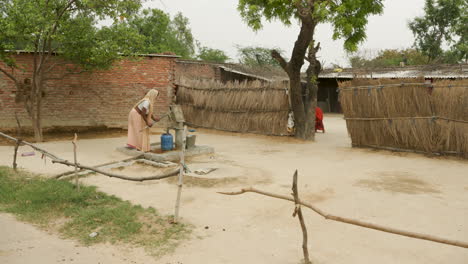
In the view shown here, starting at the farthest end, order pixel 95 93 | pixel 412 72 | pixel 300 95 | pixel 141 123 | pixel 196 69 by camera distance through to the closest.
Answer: pixel 196 69 → pixel 412 72 → pixel 95 93 → pixel 300 95 → pixel 141 123

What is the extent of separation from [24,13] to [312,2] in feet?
22.6

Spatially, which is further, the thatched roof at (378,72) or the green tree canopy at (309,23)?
the thatched roof at (378,72)

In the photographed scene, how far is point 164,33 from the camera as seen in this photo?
31.1m

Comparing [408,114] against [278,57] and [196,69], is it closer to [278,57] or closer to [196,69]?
[278,57]

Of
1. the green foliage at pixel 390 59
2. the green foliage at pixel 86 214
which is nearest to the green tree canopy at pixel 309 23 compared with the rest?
the green foliage at pixel 86 214

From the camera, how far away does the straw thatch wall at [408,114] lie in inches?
319

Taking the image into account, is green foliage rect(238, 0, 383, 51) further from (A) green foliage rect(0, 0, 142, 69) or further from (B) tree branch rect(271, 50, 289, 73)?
(A) green foliage rect(0, 0, 142, 69)

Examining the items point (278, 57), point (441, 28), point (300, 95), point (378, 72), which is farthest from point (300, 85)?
point (441, 28)

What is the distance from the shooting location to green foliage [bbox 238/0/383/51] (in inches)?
367

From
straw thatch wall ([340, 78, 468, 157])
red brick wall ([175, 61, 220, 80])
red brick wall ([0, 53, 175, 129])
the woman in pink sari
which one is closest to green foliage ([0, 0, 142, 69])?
red brick wall ([0, 53, 175, 129])

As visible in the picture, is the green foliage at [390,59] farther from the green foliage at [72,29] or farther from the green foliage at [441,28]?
the green foliage at [72,29]

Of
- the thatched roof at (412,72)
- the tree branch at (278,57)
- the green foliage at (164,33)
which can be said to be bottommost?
the tree branch at (278,57)

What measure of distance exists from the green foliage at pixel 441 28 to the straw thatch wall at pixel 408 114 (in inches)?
651

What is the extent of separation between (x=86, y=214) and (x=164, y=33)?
28.0 metres
